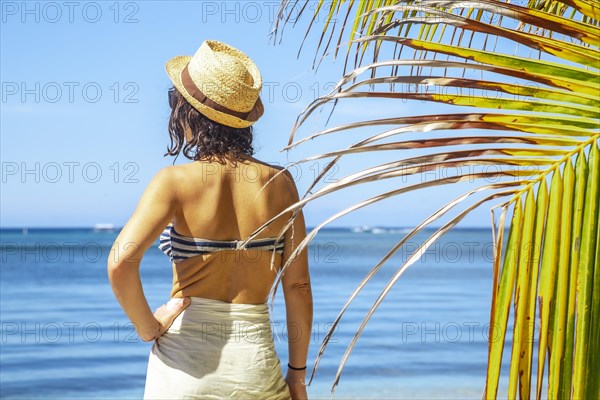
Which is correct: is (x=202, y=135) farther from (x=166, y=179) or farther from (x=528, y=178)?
(x=528, y=178)

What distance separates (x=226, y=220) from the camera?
226 cm

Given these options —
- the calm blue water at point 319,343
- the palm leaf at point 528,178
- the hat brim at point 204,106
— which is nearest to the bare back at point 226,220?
the hat brim at point 204,106

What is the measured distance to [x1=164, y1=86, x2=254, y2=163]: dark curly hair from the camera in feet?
7.55

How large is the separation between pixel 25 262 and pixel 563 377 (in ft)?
108

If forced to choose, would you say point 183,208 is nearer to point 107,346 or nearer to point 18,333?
point 107,346

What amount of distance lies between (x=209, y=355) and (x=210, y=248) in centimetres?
29

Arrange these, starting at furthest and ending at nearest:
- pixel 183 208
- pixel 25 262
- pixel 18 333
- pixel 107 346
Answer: pixel 25 262
pixel 18 333
pixel 107 346
pixel 183 208

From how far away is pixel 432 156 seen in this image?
1222mm

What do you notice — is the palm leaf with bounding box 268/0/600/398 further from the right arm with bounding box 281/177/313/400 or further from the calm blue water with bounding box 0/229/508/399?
the calm blue water with bounding box 0/229/508/399

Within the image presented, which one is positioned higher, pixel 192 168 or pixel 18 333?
pixel 192 168

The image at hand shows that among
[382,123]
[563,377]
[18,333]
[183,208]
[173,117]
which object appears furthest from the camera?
[18,333]

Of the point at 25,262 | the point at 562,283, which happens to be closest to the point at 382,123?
the point at 562,283

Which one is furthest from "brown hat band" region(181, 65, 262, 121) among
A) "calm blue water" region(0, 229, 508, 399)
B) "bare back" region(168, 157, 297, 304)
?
"calm blue water" region(0, 229, 508, 399)

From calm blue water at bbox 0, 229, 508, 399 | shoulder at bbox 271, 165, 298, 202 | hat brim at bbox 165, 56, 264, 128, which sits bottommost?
calm blue water at bbox 0, 229, 508, 399
